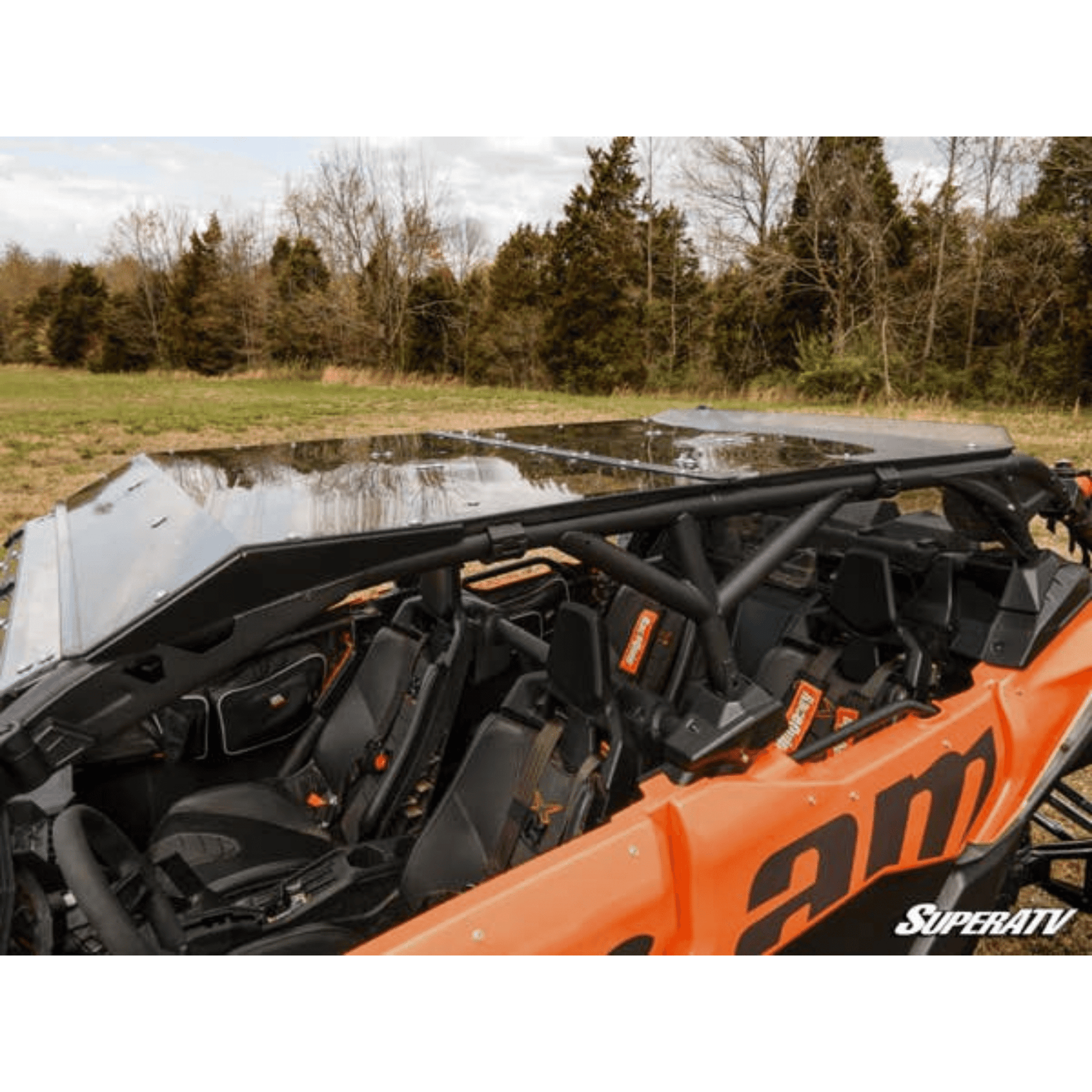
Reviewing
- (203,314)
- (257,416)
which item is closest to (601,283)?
(257,416)

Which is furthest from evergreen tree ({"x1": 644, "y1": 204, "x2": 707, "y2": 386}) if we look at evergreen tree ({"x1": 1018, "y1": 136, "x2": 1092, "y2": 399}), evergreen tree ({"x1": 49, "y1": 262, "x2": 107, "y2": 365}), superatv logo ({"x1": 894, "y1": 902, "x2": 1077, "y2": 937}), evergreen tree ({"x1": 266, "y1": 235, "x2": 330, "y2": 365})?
evergreen tree ({"x1": 49, "y1": 262, "x2": 107, "y2": 365})

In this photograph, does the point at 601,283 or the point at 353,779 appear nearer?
the point at 353,779

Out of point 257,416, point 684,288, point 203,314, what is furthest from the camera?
point 203,314

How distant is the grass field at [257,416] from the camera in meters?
10.1

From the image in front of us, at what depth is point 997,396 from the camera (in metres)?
18.8

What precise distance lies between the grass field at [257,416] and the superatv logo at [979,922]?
20.9 inches

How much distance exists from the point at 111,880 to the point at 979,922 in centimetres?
215

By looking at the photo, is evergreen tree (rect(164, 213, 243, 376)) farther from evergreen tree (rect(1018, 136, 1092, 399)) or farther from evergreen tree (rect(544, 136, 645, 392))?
evergreen tree (rect(1018, 136, 1092, 399))

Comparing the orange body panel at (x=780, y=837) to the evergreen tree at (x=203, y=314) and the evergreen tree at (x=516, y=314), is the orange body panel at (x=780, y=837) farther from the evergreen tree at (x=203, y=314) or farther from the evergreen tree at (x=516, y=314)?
the evergreen tree at (x=203, y=314)

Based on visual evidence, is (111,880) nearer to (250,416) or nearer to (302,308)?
(250,416)

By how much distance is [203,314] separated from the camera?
108ft

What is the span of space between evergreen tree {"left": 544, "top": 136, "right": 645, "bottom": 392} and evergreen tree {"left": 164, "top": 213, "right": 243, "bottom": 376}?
44.8ft

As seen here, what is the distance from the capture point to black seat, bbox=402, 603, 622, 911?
207 cm

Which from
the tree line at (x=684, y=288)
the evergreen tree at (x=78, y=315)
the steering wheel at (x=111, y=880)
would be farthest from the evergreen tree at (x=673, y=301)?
the evergreen tree at (x=78, y=315)
